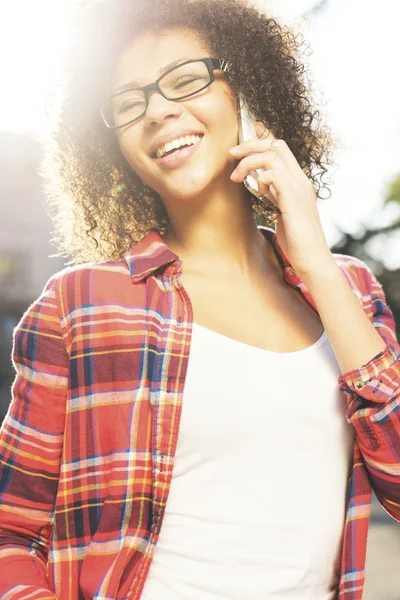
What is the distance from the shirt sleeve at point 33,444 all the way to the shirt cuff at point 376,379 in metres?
0.70

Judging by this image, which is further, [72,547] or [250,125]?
[250,125]

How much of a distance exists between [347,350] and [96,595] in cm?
81

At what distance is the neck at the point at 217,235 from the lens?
219 centimetres

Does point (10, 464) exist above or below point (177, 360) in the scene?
below

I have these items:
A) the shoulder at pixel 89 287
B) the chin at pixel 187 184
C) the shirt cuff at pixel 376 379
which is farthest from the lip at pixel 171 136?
the shirt cuff at pixel 376 379

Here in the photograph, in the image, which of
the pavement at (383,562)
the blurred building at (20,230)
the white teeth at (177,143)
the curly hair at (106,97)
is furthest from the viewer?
the blurred building at (20,230)

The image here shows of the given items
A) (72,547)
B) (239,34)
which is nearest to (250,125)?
(239,34)

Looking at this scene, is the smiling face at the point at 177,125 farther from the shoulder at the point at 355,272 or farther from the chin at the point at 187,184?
the shoulder at the point at 355,272

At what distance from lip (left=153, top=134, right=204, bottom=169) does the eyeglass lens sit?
0.13m

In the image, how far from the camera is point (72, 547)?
1.78 metres

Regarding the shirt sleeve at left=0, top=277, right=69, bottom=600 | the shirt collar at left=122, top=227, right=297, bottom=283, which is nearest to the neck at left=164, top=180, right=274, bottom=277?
the shirt collar at left=122, top=227, right=297, bottom=283

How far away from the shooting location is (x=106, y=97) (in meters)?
2.20

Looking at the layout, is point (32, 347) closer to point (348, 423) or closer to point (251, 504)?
point (251, 504)

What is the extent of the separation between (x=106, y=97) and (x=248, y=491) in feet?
3.98
